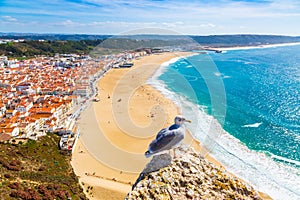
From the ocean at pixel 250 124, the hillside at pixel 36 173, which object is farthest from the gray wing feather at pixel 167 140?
the ocean at pixel 250 124

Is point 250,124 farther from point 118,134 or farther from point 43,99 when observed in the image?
point 43,99

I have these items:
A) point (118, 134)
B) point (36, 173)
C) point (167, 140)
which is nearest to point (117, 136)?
point (118, 134)

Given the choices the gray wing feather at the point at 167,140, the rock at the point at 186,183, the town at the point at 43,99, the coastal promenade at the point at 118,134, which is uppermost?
the gray wing feather at the point at 167,140

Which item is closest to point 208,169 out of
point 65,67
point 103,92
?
point 103,92

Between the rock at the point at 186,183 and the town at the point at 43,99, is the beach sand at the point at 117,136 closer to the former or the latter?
the town at the point at 43,99

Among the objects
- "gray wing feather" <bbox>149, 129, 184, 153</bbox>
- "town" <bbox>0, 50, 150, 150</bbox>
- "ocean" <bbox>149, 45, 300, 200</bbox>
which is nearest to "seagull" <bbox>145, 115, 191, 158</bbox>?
"gray wing feather" <bbox>149, 129, 184, 153</bbox>

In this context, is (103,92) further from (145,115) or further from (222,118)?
(222,118)

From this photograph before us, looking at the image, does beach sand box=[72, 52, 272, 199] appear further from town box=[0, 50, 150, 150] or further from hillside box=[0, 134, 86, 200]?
Answer: town box=[0, 50, 150, 150]
